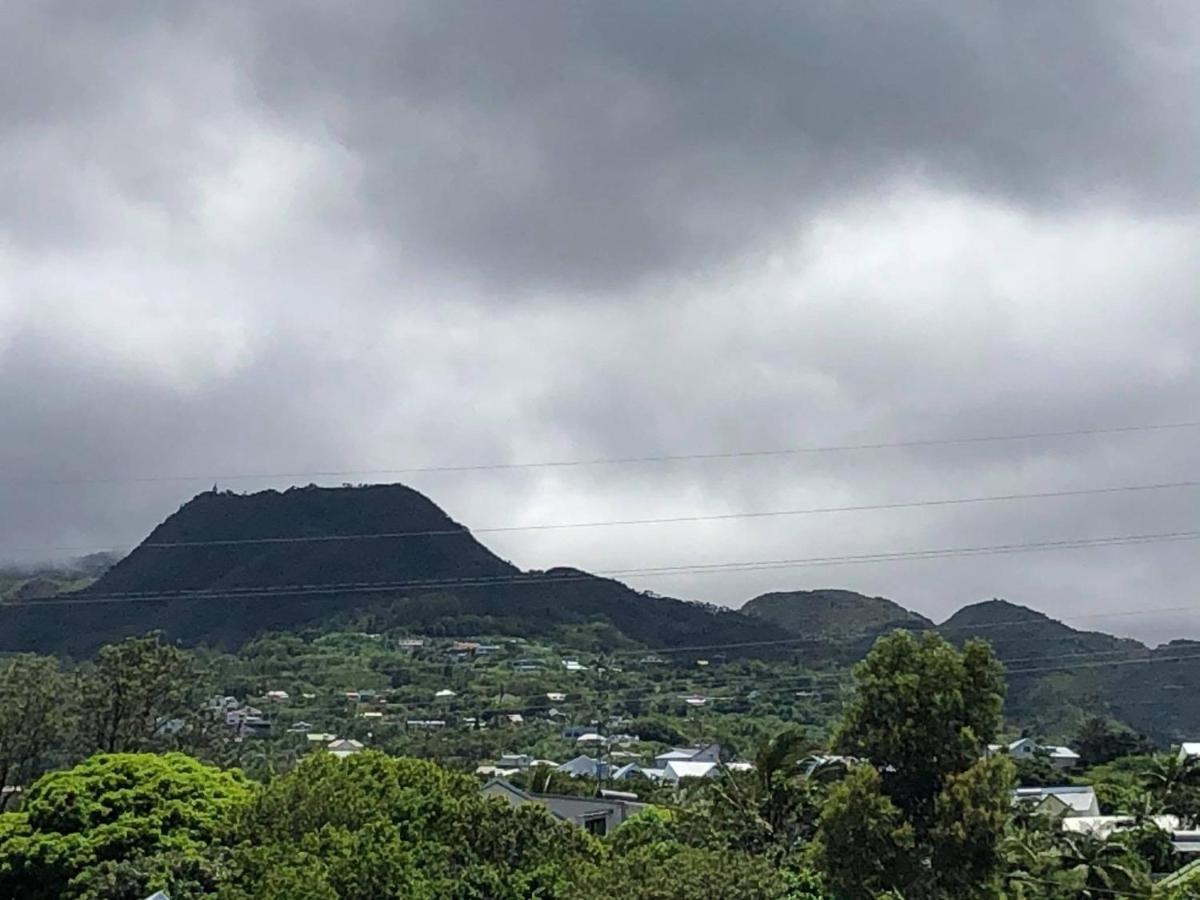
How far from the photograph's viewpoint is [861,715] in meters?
25.7

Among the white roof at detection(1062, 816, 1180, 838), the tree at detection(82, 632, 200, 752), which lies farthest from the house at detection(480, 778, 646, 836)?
the white roof at detection(1062, 816, 1180, 838)

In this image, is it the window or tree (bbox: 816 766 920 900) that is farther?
the window

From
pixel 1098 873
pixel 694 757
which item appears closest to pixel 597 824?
pixel 1098 873

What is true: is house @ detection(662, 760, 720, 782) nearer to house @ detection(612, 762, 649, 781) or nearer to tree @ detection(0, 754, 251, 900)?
house @ detection(612, 762, 649, 781)

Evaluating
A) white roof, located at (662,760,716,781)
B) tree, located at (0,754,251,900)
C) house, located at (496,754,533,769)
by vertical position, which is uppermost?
tree, located at (0,754,251,900)

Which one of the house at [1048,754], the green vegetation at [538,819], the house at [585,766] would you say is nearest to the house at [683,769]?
the house at [585,766]

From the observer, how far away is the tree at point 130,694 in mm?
51781

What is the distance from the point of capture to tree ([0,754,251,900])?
3061 centimetres

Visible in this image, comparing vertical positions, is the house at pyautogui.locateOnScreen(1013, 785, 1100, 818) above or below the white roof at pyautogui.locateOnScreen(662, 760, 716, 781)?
above

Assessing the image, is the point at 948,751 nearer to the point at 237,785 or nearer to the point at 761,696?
the point at 237,785

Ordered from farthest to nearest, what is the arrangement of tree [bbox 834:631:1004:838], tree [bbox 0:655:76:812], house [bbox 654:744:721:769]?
house [bbox 654:744:721:769] → tree [bbox 0:655:76:812] → tree [bbox 834:631:1004:838]

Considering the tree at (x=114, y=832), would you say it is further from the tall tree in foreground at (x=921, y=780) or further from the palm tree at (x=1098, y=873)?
the palm tree at (x=1098, y=873)

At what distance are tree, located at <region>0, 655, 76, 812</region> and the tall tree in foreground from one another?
36.7 m

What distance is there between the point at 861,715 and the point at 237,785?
62.6 ft
